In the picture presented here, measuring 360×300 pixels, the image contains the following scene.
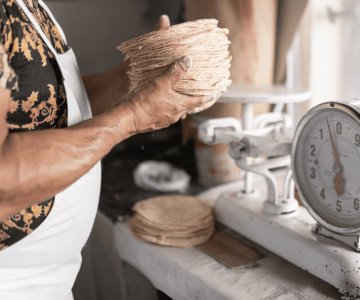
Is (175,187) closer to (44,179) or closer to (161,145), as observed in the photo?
(161,145)

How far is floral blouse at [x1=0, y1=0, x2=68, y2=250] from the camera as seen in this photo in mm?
884

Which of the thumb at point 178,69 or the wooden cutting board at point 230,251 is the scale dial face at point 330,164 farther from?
the thumb at point 178,69

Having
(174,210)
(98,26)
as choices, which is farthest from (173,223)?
(98,26)

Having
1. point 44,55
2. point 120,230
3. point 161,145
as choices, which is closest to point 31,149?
point 44,55

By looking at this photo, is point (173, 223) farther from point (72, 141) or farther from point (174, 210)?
point (72, 141)

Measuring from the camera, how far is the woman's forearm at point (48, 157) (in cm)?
79

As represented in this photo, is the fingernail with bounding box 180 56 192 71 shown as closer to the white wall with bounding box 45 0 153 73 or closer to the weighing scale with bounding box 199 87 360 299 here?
the weighing scale with bounding box 199 87 360 299

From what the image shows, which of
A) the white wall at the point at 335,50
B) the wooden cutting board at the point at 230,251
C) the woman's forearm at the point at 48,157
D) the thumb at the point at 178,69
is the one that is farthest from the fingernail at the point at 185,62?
the white wall at the point at 335,50

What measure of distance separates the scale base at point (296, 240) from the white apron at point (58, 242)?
1.40ft

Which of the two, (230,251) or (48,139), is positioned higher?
(48,139)

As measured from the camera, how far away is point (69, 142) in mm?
846

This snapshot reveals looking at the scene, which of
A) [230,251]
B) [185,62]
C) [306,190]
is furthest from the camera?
[230,251]

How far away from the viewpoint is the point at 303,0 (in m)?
1.64

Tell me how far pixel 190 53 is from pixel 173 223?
0.56 meters
